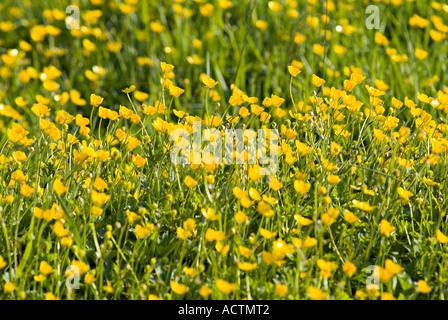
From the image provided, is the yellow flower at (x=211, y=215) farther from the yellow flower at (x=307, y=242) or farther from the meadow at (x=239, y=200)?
the yellow flower at (x=307, y=242)

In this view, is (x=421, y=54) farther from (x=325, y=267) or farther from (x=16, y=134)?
(x=16, y=134)

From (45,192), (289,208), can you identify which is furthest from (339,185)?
(45,192)

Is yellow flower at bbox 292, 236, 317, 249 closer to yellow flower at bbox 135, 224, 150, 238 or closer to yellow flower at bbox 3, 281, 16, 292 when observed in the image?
yellow flower at bbox 135, 224, 150, 238

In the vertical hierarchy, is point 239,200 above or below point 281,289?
above

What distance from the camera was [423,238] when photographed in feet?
6.42

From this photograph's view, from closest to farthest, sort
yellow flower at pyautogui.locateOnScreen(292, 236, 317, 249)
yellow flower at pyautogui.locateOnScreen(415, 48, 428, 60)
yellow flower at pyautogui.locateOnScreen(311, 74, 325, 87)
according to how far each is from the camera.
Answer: yellow flower at pyautogui.locateOnScreen(292, 236, 317, 249)
yellow flower at pyautogui.locateOnScreen(311, 74, 325, 87)
yellow flower at pyautogui.locateOnScreen(415, 48, 428, 60)

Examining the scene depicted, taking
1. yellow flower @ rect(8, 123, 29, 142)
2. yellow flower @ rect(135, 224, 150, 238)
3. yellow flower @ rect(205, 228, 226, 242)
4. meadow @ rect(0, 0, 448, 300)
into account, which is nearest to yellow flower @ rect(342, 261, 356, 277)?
meadow @ rect(0, 0, 448, 300)

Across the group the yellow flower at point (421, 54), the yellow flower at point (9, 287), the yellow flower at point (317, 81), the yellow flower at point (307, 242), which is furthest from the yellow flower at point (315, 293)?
the yellow flower at point (421, 54)

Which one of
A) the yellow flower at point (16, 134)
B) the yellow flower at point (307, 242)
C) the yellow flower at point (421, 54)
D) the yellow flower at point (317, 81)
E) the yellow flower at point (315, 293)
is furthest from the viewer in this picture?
→ the yellow flower at point (421, 54)

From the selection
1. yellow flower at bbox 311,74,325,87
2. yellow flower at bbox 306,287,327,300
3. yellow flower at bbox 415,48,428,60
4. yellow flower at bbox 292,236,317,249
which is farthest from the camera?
yellow flower at bbox 415,48,428,60

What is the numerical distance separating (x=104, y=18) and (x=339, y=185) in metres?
2.80

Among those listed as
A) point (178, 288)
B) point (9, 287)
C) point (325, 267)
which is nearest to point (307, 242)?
point (325, 267)

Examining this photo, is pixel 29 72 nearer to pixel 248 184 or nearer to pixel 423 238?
pixel 248 184

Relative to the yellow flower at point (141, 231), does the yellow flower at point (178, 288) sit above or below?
below
